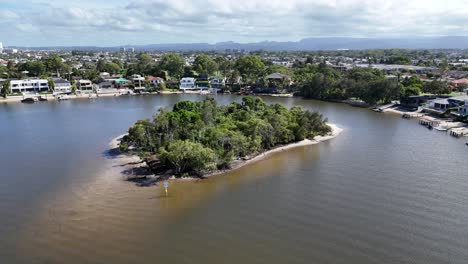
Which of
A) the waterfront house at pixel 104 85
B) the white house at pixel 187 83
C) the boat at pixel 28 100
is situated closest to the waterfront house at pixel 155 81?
the white house at pixel 187 83

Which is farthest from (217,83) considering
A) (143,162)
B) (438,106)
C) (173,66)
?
(143,162)

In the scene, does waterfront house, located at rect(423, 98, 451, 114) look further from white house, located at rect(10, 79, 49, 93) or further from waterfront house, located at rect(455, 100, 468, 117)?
white house, located at rect(10, 79, 49, 93)

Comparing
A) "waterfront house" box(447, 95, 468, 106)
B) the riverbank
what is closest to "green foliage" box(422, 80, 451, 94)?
"waterfront house" box(447, 95, 468, 106)

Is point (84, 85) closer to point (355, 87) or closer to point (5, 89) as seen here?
point (5, 89)

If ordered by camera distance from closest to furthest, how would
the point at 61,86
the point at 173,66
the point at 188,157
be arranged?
the point at 188,157, the point at 61,86, the point at 173,66

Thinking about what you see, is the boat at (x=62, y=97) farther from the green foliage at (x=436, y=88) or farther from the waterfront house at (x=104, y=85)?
the green foliage at (x=436, y=88)

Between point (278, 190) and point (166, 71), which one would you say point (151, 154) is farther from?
point (166, 71)
